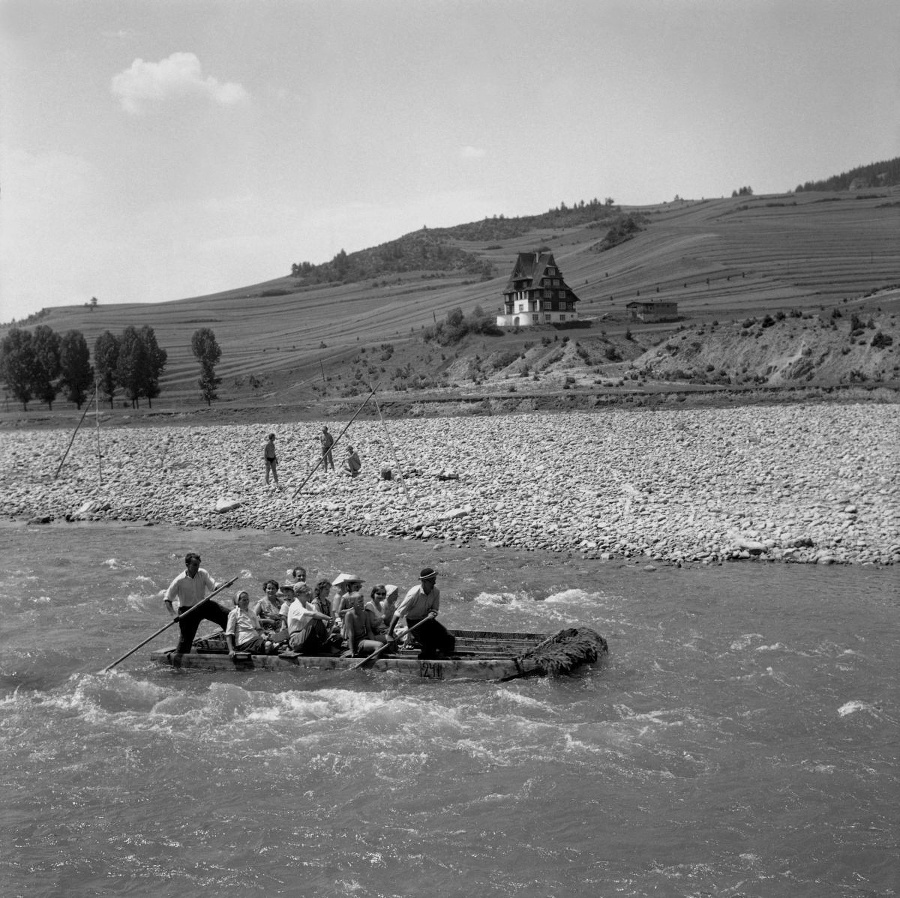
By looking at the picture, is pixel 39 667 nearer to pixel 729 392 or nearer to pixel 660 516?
pixel 660 516

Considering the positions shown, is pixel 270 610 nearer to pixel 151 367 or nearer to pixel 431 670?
pixel 431 670

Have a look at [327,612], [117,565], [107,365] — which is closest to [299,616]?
[327,612]

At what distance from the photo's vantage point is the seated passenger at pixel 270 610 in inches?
671

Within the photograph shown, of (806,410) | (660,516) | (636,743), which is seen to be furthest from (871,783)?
(806,410)

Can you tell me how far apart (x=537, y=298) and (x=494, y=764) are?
86290 mm

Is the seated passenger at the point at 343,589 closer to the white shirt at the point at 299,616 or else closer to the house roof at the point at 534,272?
Answer: the white shirt at the point at 299,616

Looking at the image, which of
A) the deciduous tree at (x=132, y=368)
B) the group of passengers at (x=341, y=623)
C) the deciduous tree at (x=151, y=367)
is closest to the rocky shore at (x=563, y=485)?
the group of passengers at (x=341, y=623)

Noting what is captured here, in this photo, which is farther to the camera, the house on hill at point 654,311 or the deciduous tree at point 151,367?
the house on hill at point 654,311

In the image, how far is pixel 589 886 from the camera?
9969mm

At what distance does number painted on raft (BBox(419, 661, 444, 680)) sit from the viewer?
1535 cm

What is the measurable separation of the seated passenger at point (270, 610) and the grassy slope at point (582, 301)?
44.6 metres

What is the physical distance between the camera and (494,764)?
12.5m

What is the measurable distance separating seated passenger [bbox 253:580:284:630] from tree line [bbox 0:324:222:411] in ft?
218

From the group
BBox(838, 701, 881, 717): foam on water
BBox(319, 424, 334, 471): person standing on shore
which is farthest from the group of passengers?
BBox(319, 424, 334, 471): person standing on shore
